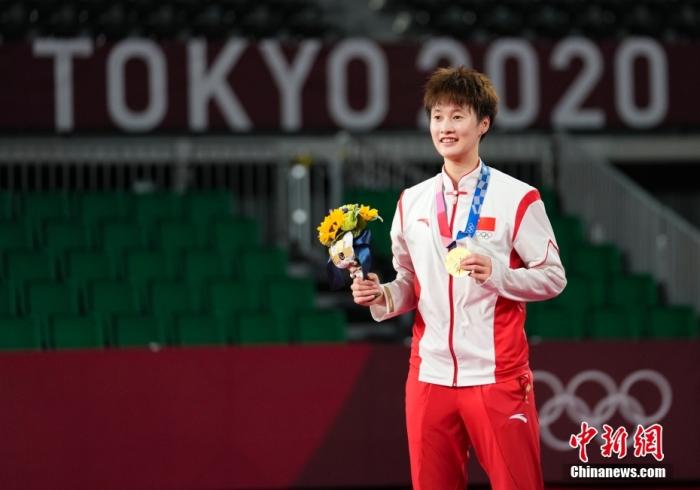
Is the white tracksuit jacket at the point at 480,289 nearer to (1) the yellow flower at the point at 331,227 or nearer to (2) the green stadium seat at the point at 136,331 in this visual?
(1) the yellow flower at the point at 331,227

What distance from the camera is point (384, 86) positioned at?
1294 cm

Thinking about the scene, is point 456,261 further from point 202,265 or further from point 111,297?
point 202,265

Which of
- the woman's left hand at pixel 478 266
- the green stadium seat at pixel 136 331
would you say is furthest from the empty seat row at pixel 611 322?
the woman's left hand at pixel 478 266

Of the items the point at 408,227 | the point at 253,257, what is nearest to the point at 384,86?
the point at 253,257

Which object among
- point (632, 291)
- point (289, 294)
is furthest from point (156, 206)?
point (632, 291)

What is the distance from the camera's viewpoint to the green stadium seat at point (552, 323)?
32.3 feet

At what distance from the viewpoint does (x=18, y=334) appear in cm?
873

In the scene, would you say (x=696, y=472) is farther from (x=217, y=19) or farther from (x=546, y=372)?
(x=217, y=19)

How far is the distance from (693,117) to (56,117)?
6907 millimetres

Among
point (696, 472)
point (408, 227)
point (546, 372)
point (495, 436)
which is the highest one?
point (408, 227)

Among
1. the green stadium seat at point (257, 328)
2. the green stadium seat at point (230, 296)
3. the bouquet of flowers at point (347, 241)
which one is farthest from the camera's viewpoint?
the green stadium seat at point (230, 296)

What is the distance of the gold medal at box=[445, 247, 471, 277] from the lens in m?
3.53

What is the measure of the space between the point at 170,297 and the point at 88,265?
0.86m

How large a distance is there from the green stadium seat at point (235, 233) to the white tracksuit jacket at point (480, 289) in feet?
23.9
